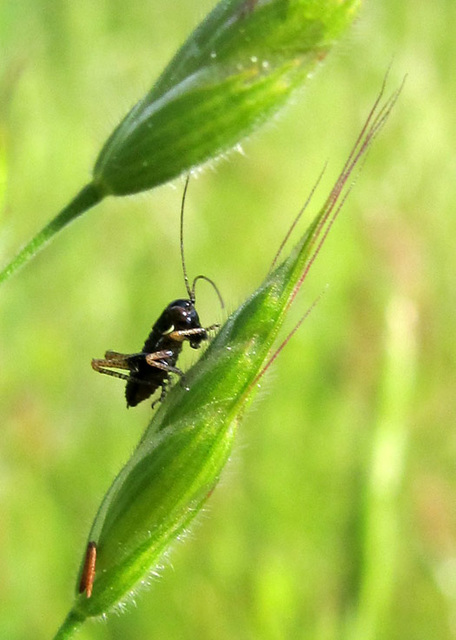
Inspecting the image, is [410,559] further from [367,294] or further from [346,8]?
[346,8]

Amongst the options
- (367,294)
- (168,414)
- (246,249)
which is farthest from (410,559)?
(168,414)

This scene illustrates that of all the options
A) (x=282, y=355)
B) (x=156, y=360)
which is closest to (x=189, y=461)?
(x=156, y=360)

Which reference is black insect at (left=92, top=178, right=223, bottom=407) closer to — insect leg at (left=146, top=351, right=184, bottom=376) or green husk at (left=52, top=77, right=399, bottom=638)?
insect leg at (left=146, top=351, right=184, bottom=376)

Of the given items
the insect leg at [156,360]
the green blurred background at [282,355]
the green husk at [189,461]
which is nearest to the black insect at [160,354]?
the insect leg at [156,360]

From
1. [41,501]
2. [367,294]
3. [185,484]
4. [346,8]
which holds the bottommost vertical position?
A: [367,294]

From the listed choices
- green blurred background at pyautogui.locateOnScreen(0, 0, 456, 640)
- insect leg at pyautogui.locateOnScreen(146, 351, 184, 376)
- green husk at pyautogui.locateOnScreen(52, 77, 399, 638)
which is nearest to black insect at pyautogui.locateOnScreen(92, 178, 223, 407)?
insect leg at pyautogui.locateOnScreen(146, 351, 184, 376)

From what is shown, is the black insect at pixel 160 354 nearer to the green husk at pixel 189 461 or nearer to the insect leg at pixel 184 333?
the insect leg at pixel 184 333
